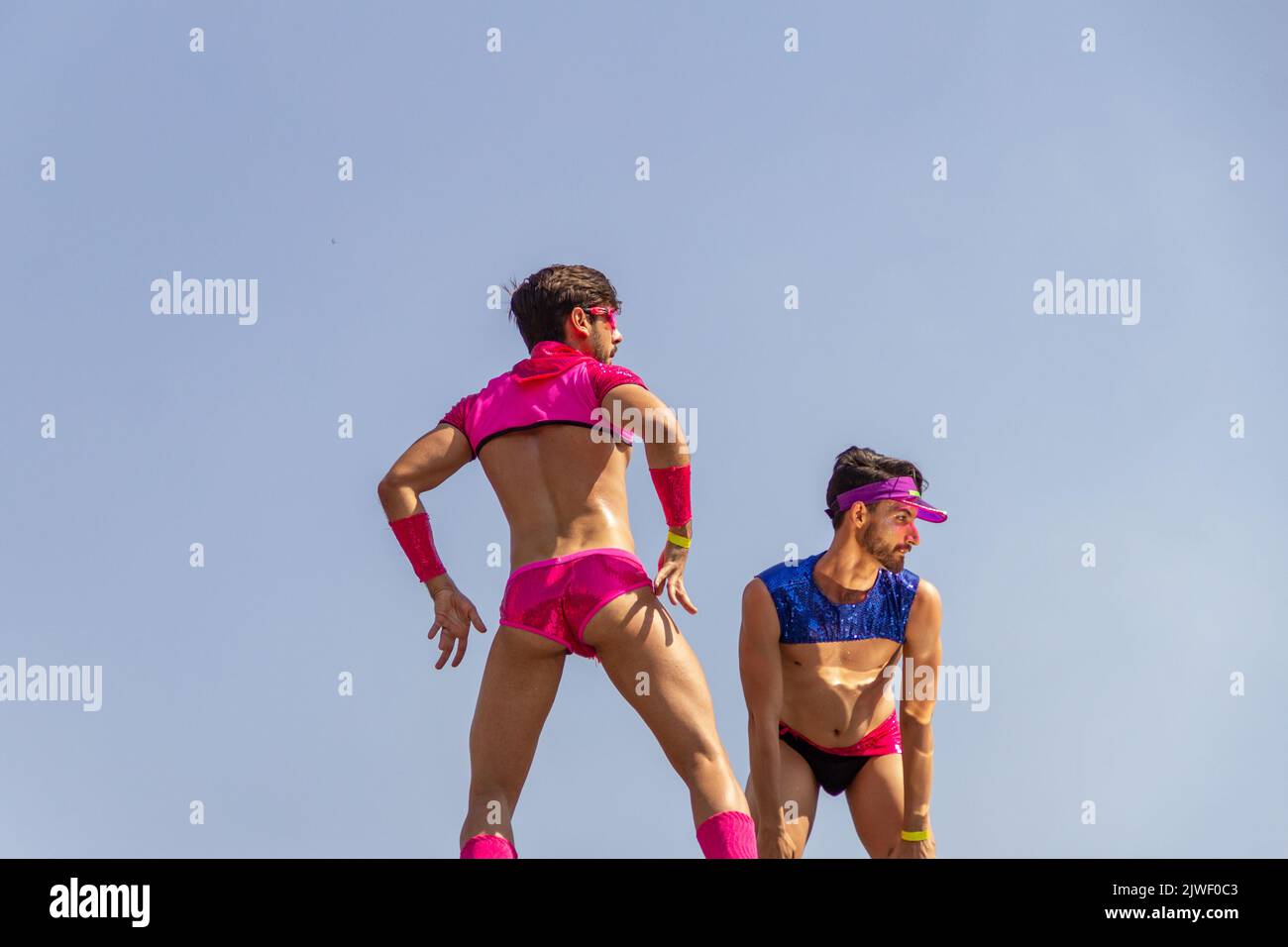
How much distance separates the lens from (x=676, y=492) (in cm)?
689

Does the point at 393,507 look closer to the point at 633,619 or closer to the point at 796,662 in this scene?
the point at 633,619

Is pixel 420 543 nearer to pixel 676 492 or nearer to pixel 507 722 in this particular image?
pixel 507 722

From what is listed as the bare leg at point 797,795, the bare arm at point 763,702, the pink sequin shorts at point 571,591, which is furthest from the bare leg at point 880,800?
the pink sequin shorts at point 571,591

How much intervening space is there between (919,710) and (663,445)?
2.34 metres

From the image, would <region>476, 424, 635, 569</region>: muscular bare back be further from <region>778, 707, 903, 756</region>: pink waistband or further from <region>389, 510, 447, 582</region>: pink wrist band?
<region>778, 707, 903, 756</region>: pink waistband

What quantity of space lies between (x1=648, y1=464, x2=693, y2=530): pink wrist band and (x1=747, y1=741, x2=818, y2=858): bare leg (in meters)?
1.85

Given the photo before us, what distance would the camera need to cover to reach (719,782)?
21.6 ft

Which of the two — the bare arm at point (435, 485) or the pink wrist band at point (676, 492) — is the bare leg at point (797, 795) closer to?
the pink wrist band at point (676, 492)

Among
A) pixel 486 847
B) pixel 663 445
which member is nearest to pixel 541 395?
pixel 663 445

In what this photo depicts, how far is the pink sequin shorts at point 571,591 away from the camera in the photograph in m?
6.83

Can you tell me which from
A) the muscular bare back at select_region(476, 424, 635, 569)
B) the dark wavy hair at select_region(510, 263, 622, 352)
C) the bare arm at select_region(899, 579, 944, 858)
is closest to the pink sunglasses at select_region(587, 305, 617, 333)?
the dark wavy hair at select_region(510, 263, 622, 352)

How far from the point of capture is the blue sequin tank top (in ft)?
27.6
